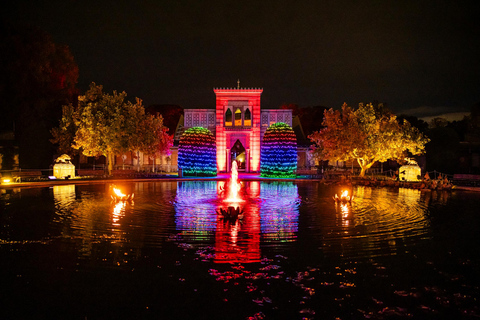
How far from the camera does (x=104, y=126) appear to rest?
1237 inches

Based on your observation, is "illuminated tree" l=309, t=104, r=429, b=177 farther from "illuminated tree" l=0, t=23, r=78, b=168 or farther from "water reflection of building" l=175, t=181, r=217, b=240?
"illuminated tree" l=0, t=23, r=78, b=168

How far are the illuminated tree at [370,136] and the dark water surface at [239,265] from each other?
18100 mm

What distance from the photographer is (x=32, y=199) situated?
57.7 ft

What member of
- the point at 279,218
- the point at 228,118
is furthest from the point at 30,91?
the point at 279,218

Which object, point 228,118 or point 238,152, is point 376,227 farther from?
point 238,152

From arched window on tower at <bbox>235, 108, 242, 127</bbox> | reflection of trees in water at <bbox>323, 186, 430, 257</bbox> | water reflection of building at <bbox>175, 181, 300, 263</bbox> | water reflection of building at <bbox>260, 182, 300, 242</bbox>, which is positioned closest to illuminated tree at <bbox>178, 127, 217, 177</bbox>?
arched window on tower at <bbox>235, 108, 242, 127</bbox>

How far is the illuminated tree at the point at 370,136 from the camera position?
30562 mm

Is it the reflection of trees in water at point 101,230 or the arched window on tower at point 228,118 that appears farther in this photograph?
the arched window on tower at point 228,118

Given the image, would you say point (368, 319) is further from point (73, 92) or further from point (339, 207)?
point (73, 92)

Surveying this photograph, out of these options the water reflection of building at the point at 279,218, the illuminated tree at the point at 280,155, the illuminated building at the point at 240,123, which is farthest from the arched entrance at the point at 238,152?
the water reflection of building at the point at 279,218

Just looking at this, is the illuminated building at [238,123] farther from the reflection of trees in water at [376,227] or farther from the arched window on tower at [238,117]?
the reflection of trees in water at [376,227]

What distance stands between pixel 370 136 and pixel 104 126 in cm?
2263

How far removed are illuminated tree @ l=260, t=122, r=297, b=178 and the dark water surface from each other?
22.2 m

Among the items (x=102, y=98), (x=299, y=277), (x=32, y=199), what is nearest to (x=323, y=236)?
(x=299, y=277)
